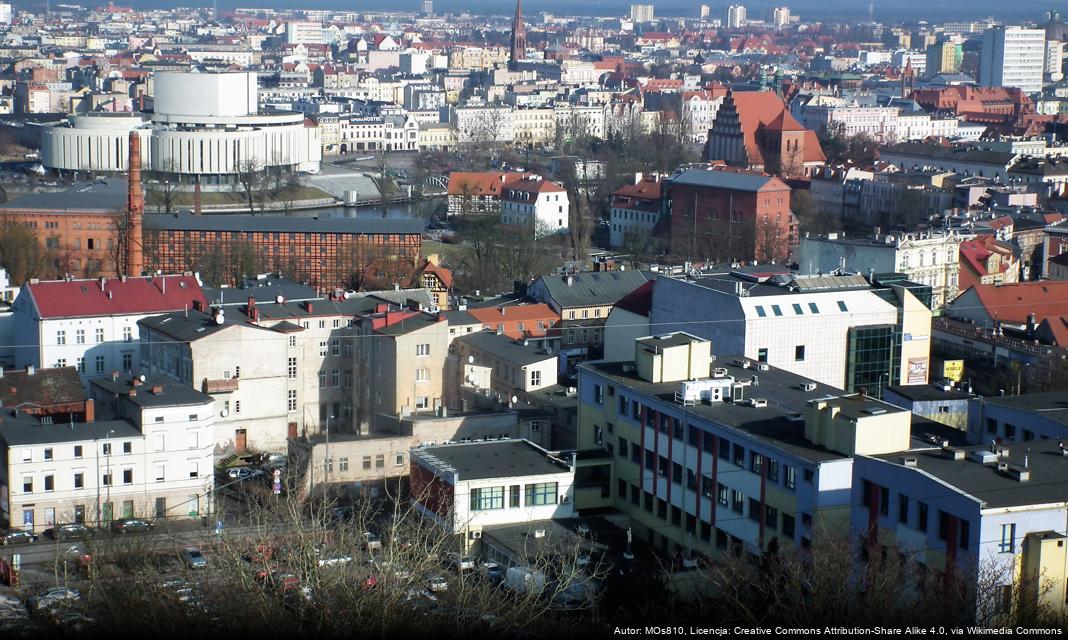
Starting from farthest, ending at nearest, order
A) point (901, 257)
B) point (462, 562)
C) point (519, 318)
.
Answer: point (901, 257) → point (519, 318) → point (462, 562)

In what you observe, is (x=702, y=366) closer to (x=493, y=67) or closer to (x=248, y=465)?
(x=248, y=465)

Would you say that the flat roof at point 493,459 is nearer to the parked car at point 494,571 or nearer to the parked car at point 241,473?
the parked car at point 494,571

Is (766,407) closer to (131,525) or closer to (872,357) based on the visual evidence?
(872,357)

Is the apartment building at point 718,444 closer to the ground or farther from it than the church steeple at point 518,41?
closer to the ground

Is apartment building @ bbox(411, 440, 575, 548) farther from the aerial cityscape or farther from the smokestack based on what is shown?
the smokestack

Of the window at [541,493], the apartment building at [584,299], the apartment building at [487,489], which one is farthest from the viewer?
the apartment building at [584,299]

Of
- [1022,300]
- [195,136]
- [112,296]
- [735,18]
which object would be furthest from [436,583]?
[735,18]

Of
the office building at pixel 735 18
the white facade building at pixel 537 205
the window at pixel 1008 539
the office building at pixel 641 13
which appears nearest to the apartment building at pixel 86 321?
the window at pixel 1008 539
